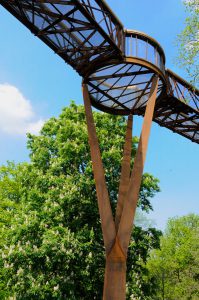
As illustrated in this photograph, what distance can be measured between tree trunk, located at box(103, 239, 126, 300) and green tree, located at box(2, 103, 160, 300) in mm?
6707

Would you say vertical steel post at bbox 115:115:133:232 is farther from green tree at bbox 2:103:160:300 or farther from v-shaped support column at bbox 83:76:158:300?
green tree at bbox 2:103:160:300

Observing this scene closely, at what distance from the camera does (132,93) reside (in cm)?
1686

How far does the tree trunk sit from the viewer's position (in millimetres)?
10867

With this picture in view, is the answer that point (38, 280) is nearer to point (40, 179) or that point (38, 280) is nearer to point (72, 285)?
point (72, 285)

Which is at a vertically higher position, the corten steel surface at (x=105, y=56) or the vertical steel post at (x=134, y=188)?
the corten steel surface at (x=105, y=56)

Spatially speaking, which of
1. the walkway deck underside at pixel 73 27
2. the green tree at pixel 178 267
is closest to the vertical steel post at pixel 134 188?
the walkway deck underside at pixel 73 27

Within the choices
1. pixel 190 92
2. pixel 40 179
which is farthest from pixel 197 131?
pixel 40 179

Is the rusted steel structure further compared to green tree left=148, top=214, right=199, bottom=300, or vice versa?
green tree left=148, top=214, right=199, bottom=300

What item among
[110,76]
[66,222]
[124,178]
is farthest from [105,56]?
[66,222]

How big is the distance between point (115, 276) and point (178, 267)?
38572 millimetres

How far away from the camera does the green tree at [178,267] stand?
44625 mm

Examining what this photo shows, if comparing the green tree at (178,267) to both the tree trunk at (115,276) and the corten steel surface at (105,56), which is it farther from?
the tree trunk at (115,276)

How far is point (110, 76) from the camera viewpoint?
14422 millimetres

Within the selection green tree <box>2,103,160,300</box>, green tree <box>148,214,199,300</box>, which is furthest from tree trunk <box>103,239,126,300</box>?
green tree <box>148,214,199,300</box>
